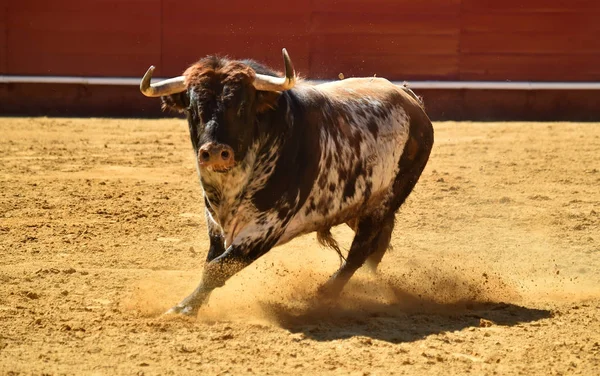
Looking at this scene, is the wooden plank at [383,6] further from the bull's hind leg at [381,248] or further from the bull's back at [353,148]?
the bull's hind leg at [381,248]

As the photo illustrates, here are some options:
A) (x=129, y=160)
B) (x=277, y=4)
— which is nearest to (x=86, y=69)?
(x=277, y=4)

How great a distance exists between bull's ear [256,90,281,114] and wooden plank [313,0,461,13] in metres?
7.19

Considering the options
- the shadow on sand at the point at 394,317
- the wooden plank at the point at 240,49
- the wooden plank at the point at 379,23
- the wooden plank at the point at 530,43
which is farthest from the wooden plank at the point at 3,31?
the shadow on sand at the point at 394,317

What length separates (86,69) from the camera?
428 inches

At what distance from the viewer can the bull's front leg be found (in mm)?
3695

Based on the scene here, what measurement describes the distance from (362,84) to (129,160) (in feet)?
11.4

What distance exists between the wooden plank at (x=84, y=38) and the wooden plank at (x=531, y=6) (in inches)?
138

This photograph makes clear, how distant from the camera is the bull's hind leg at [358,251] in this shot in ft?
13.8

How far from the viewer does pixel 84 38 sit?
1088 centimetres

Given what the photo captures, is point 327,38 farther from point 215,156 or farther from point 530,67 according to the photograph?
point 215,156

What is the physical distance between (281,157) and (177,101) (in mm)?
467

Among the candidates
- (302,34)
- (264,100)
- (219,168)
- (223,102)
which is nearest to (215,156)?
(219,168)

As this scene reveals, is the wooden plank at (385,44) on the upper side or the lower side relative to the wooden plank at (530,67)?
upper

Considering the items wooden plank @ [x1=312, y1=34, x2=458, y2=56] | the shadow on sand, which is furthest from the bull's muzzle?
wooden plank @ [x1=312, y1=34, x2=458, y2=56]
